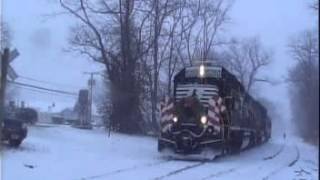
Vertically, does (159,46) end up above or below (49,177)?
above

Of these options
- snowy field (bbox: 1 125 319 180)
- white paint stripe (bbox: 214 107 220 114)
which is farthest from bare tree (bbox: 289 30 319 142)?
white paint stripe (bbox: 214 107 220 114)

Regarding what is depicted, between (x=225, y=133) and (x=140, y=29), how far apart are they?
19258mm

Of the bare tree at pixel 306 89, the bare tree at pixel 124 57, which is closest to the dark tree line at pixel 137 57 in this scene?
the bare tree at pixel 124 57

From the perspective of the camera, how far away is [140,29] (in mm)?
43469

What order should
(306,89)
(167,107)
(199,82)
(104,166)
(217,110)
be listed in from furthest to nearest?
(199,82) → (167,107) → (217,110) → (104,166) → (306,89)

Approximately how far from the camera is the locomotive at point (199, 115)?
79.5ft

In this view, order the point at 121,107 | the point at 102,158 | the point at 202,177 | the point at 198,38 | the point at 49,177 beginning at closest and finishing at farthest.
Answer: the point at 49,177
the point at 202,177
the point at 102,158
the point at 198,38
the point at 121,107

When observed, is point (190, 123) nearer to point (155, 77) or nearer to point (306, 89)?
point (306, 89)

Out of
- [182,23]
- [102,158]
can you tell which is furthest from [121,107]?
[102,158]

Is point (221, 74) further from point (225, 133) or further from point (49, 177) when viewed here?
point (49, 177)

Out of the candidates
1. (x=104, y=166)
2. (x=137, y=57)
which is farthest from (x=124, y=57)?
(x=104, y=166)

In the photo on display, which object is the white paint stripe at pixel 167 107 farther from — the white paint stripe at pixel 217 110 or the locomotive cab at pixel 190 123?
the white paint stripe at pixel 217 110

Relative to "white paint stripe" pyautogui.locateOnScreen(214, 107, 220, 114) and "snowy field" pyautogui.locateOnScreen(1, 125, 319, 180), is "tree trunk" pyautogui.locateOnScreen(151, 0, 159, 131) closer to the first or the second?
"snowy field" pyautogui.locateOnScreen(1, 125, 319, 180)

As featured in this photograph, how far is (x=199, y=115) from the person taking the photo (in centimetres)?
2459
